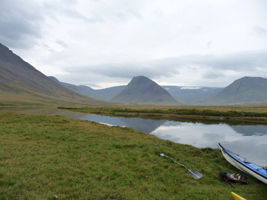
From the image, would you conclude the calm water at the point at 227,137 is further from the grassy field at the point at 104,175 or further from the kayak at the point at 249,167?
the grassy field at the point at 104,175

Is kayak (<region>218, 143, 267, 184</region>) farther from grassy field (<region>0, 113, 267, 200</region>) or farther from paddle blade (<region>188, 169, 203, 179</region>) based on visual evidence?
paddle blade (<region>188, 169, 203, 179</region>)

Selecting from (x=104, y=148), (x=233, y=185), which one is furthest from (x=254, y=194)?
(x=104, y=148)

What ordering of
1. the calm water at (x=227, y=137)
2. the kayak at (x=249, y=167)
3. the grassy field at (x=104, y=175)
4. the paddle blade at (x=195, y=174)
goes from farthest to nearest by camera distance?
the calm water at (x=227, y=137)
the paddle blade at (x=195, y=174)
the kayak at (x=249, y=167)
the grassy field at (x=104, y=175)

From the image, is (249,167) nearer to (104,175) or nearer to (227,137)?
(104,175)

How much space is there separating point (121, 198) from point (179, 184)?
4548mm

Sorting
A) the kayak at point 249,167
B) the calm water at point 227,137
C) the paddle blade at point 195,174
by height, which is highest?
the kayak at point 249,167

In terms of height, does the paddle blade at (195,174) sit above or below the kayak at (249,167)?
below

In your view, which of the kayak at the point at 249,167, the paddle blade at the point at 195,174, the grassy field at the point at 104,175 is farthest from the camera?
the paddle blade at the point at 195,174

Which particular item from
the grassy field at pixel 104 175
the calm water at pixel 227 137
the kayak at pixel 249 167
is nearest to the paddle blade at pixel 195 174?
the grassy field at pixel 104 175

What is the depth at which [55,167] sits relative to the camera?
38.3 feet

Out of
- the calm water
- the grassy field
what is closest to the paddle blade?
the grassy field

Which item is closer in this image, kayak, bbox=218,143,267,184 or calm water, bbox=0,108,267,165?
kayak, bbox=218,143,267,184

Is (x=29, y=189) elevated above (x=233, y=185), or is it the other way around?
(x=29, y=189)

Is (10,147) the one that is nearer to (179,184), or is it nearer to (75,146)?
(75,146)
